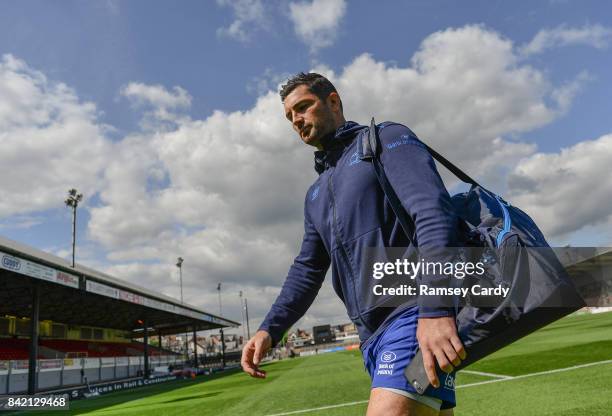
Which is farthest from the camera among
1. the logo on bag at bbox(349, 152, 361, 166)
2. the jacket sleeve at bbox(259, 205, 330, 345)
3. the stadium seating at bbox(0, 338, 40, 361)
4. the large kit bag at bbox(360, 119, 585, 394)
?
the stadium seating at bbox(0, 338, 40, 361)

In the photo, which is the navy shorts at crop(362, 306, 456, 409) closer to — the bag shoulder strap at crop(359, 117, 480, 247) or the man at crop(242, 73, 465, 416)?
the man at crop(242, 73, 465, 416)

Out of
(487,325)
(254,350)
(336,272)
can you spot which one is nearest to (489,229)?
(487,325)

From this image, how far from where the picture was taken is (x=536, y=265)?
1.51m

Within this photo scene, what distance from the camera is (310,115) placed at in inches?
93.6

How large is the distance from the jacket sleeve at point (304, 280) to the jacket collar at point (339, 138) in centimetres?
40

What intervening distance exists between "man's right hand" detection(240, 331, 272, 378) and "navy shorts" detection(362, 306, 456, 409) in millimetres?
671

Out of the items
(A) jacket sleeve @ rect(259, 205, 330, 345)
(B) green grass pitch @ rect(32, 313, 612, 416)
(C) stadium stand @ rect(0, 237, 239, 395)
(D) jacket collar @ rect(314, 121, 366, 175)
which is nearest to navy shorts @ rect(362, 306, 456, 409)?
(A) jacket sleeve @ rect(259, 205, 330, 345)

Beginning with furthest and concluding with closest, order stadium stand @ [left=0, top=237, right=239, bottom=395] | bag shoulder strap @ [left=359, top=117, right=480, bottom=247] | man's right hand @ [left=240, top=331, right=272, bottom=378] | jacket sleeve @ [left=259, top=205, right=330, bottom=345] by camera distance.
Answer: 1. stadium stand @ [left=0, top=237, right=239, bottom=395]
2. jacket sleeve @ [left=259, top=205, right=330, bottom=345]
3. man's right hand @ [left=240, top=331, right=272, bottom=378]
4. bag shoulder strap @ [left=359, top=117, right=480, bottom=247]

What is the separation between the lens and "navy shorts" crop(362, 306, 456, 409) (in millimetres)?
1705

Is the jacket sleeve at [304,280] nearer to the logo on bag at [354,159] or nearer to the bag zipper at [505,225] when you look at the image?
the logo on bag at [354,159]

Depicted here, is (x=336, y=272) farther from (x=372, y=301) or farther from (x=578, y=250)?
(x=578, y=250)

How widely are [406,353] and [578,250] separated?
728 millimetres

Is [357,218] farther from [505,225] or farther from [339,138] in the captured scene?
[505,225]

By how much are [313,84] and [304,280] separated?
1.07 meters
